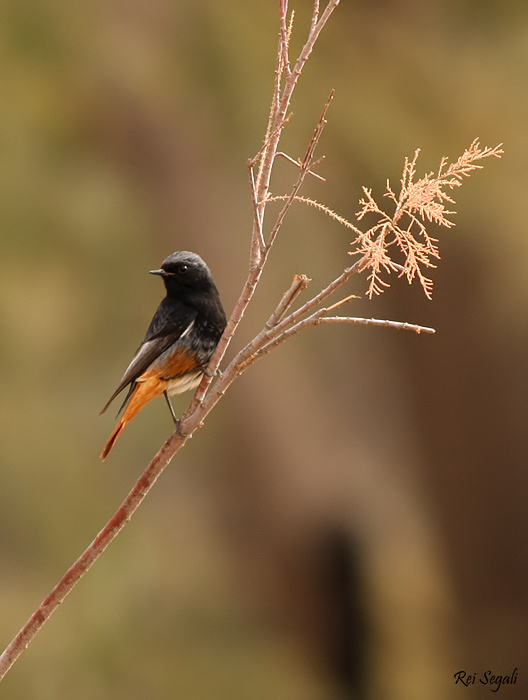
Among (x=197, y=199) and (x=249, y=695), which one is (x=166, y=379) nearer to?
→ (x=197, y=199)

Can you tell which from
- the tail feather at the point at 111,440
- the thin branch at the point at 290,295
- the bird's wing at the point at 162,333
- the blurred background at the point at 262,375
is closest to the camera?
the thin branch at the point at 290,295

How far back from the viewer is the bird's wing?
2324 millimetres

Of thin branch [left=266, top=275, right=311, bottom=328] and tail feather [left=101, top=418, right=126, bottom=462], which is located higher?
thin branch [left=266, top=275, right=311, bottom=328]

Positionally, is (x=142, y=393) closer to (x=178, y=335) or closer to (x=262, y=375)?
(x=178, y=335)

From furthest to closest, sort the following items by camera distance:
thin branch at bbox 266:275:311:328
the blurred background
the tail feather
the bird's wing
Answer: the blurred background
the bird's wing
the tail feather
thin branch at bbox 266:275:311:328

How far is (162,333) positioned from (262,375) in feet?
12.3

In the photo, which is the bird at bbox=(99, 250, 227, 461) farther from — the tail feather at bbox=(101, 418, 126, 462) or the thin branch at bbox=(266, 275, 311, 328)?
the thin branch at bbox=(266, 275, 311, 328)

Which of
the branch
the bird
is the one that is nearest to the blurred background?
the bird

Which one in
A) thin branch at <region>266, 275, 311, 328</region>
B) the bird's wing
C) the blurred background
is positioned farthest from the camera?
the blurred background

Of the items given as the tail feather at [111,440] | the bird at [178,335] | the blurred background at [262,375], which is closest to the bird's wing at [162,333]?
the bird at [178,335]

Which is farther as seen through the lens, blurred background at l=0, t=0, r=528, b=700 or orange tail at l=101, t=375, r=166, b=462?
blurred background at l=0, t=0, r=528, b=700

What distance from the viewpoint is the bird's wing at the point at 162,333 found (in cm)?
232

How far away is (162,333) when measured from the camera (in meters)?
2.36

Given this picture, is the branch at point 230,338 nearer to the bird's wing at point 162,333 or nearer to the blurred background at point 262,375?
the bird's wing at point 162,333
